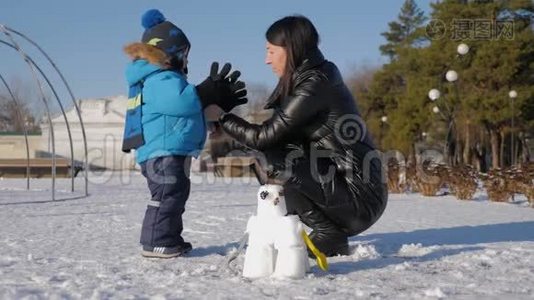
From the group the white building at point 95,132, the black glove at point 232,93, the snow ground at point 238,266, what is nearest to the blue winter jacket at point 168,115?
the black glove at point 232,93

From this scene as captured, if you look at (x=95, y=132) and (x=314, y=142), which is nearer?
(x=314, y=142)

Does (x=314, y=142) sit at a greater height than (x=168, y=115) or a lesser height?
lesser

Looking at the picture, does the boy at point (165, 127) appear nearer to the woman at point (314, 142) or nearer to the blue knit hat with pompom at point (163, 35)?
the blue knit hat with pompom at point (163, 35)

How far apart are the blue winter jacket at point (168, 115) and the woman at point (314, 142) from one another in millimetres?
218

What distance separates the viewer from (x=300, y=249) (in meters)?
2.56

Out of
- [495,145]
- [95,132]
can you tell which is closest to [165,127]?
[495,145]

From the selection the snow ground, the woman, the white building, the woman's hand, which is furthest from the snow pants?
the white building

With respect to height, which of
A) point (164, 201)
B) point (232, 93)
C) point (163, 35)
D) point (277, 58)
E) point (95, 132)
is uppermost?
point (95, 132)

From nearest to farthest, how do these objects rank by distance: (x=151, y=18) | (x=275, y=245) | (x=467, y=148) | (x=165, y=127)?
(x=275, y=245) → (x=165, y=127) → (x=151, y=18) → (x=467, y=148)

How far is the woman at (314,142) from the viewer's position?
2.98 metres

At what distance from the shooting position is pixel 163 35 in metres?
3.46

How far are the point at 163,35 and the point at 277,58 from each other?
0.78m

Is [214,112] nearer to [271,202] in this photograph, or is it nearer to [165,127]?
[165,127]

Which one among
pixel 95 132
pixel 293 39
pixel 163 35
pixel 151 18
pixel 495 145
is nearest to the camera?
pixel 293 39
